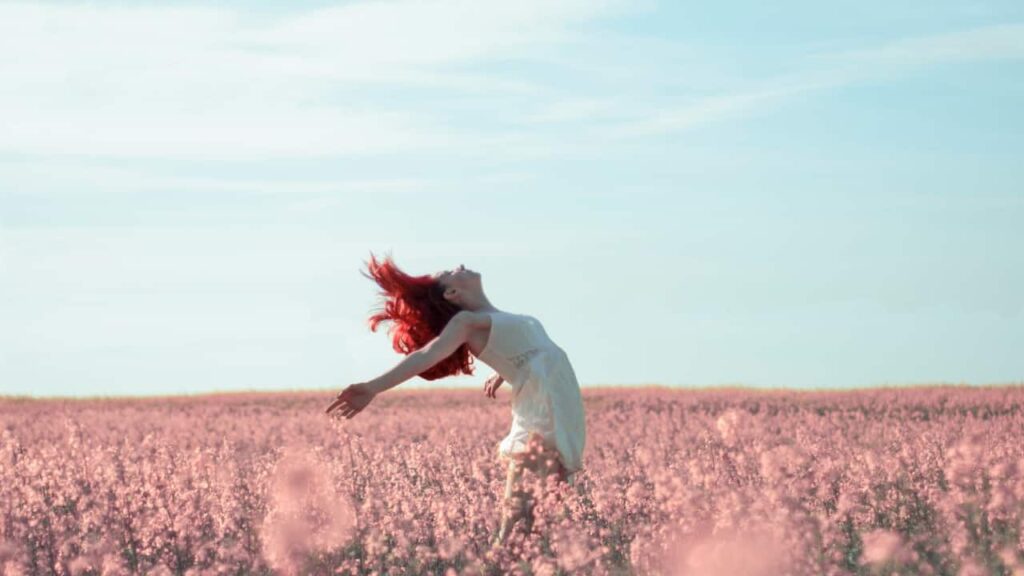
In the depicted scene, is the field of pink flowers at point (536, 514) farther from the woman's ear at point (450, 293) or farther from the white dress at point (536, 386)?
the woman's ear at point (450, 293)

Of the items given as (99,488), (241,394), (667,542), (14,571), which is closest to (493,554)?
(667,542)

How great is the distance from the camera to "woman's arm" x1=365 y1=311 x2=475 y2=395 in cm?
636

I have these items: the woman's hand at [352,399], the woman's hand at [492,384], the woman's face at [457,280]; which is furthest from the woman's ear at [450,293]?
the woman's hand at [352,399]

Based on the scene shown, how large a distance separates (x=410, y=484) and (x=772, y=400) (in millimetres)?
19504

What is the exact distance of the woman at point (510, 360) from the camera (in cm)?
656

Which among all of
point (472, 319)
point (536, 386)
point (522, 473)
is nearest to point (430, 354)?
point (472, 319)

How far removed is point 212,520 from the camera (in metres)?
7.60

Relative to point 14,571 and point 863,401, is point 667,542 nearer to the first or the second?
point 14,571

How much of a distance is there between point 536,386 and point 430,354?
24.7 inches

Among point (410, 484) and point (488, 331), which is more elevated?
point (488, 331)

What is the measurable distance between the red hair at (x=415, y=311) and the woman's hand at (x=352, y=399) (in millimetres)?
750

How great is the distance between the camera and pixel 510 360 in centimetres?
678

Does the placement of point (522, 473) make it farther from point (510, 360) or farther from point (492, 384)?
point (492, 384)

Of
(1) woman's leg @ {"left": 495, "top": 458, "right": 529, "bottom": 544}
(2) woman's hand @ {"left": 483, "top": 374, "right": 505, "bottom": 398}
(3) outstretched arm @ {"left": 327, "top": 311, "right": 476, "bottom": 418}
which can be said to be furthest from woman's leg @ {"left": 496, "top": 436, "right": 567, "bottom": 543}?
(3) outstretched arm @ {"left": 327, "top": 311, "right": 476, "bottom": 418}
